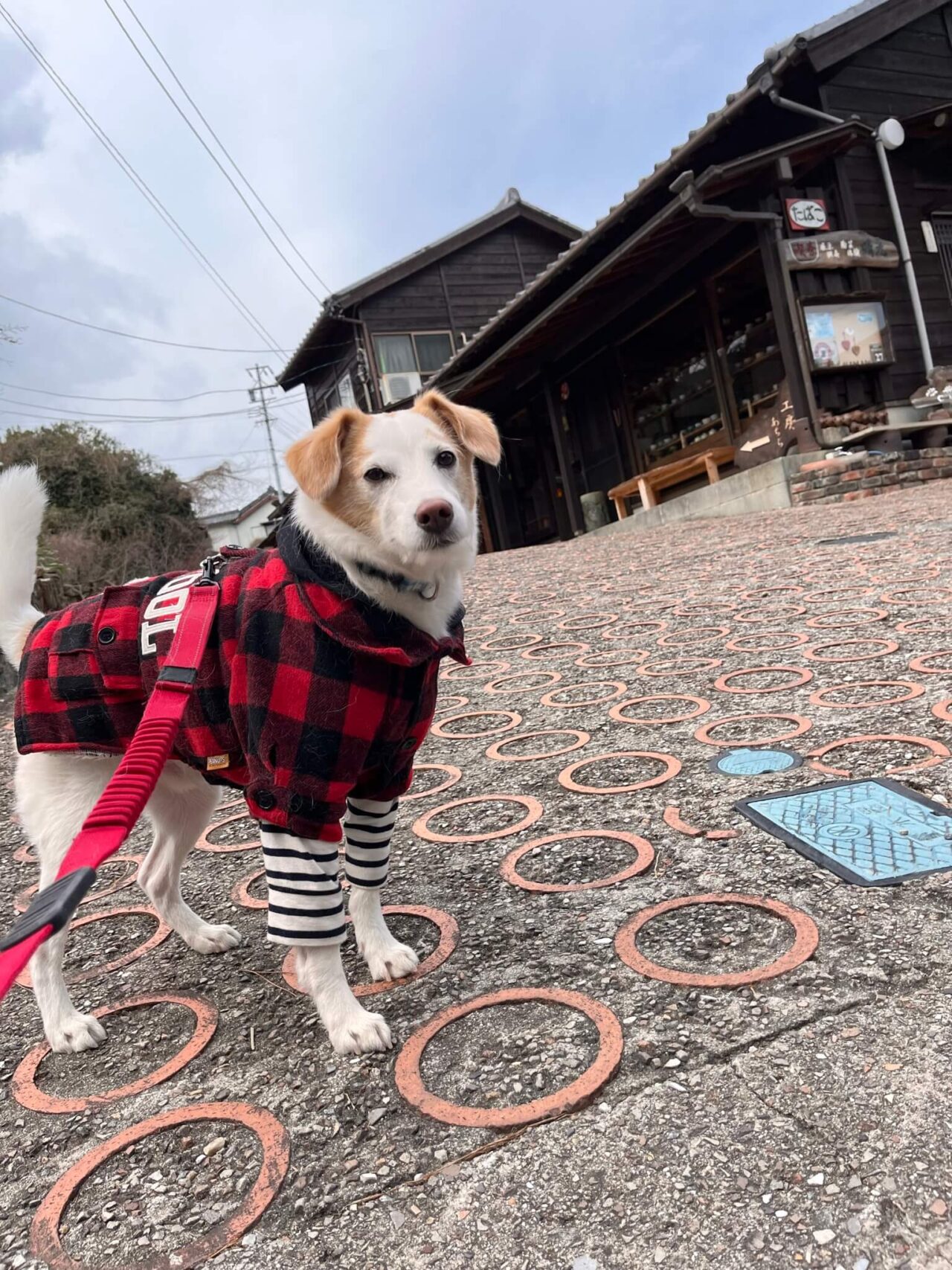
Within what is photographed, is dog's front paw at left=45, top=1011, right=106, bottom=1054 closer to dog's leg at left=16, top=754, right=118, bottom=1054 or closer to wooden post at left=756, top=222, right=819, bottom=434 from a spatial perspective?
dog's leg at left=16, top=754, right=118, bottom=1054

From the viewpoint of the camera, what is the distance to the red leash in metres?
0.97

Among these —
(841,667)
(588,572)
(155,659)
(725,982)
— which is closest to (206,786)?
(155,659)

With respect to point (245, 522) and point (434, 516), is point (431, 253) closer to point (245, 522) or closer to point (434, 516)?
point (434, 516)

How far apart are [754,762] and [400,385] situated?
18677 millimetres

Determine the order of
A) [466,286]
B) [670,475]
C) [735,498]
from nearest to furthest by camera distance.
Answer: [735,498], [670,475], [466,286]

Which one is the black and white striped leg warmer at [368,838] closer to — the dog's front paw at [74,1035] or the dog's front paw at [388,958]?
the dog's front paw at [388,958]

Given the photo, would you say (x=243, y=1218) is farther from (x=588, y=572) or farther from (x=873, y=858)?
(x=588, y=572)

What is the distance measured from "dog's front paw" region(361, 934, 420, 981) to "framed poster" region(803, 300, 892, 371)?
30.7 ft

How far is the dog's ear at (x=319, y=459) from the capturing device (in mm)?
1736

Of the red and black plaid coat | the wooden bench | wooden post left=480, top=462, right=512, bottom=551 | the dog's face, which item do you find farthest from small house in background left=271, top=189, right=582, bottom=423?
the red and black plaid coat

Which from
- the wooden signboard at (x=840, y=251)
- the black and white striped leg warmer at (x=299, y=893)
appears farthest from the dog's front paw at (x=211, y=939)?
Result: the wooden signboard at (x=840, y=251)

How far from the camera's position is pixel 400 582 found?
1.70 meters

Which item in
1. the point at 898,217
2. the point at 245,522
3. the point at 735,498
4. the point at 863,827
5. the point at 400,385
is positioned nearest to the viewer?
the point at 863,827

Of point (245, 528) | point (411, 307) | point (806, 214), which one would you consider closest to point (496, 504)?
point (411, 307)
